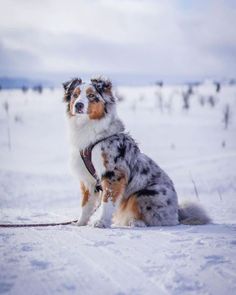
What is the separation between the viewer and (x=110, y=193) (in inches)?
212

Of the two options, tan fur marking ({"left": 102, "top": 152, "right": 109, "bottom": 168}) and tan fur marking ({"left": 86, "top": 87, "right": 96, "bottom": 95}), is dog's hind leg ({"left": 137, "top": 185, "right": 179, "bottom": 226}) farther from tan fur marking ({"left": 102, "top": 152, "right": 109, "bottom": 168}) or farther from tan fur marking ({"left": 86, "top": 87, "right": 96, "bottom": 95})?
tan fur marking ({"left": 86, "top": 87, "right": 96, "bottom": 95})

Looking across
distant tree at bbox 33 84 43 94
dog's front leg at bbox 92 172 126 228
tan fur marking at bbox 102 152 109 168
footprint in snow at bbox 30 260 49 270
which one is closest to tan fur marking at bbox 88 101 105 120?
tan fur marking at bbox 102 152 109 168

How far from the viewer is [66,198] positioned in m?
11.9

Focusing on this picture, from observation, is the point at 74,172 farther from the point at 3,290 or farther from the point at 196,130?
the point at 196,130

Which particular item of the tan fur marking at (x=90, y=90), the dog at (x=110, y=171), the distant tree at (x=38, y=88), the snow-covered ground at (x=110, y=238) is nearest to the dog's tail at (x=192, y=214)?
the dog at (x=110, y=171)

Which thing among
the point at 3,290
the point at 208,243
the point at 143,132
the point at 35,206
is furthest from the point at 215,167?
the point at 3,290

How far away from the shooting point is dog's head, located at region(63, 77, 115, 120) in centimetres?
564

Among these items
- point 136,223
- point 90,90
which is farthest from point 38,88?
point 136,223

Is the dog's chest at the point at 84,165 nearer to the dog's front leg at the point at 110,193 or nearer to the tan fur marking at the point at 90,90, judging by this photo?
the dog's front leg at the point at 110,193

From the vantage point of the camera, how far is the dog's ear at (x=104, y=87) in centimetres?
589

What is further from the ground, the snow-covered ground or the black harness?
the black harness

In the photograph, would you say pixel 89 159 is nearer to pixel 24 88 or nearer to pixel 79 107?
pixel 79 107

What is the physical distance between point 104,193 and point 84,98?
4.48 ft

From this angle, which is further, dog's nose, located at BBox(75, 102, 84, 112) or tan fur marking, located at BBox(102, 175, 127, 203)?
dog's nose, located at BBox(75, 102, 84, 112)
